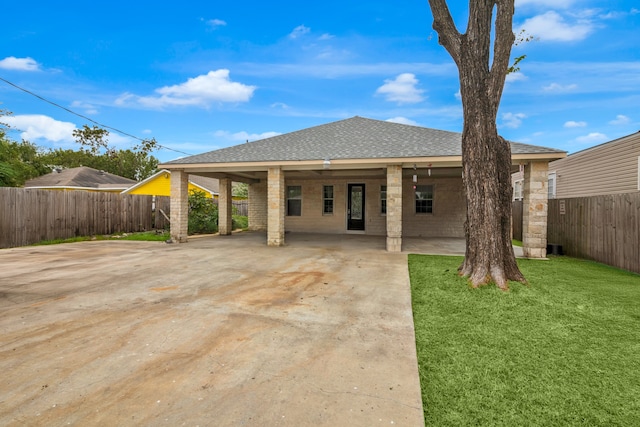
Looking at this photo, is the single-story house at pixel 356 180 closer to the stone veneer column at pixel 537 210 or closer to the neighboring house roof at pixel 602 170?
the stone veneer column at pixel 537 210

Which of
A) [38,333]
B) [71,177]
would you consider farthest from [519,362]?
[71,177]

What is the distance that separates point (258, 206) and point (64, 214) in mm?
8208

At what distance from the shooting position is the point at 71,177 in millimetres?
24688

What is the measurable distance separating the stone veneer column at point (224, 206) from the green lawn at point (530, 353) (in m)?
11.2

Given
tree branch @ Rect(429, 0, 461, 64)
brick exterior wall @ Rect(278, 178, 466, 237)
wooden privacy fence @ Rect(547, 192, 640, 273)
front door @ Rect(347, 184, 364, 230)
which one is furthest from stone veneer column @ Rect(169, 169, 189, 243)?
wooden privacy fence @ Rect(547, 192, 640, 273)

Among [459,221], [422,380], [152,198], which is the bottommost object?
[422,380]

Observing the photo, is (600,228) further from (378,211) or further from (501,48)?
(378,211)

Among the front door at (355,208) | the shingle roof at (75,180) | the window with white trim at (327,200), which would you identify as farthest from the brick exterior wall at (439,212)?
the shingle roof at (75,180)

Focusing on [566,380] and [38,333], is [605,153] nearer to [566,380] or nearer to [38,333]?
[566,380]

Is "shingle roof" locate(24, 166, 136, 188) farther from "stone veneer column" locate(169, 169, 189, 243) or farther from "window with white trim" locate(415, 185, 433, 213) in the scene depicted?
"window with white trim" locate(415, 185, 433, 213)

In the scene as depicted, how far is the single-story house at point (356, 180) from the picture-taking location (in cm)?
951

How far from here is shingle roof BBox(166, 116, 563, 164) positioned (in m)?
9.99

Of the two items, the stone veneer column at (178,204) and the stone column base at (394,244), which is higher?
the stone veneer column at (178,204)

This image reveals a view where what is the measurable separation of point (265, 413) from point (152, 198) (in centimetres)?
1655
